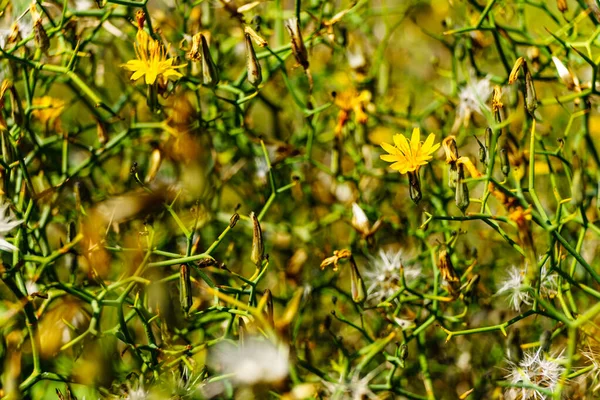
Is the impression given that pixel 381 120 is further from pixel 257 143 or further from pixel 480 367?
pixel 480 367

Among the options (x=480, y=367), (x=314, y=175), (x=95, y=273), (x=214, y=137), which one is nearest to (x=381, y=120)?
(x=314, y=175)

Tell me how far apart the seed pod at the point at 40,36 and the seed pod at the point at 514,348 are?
64 cm

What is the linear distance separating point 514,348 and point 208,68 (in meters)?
0.48

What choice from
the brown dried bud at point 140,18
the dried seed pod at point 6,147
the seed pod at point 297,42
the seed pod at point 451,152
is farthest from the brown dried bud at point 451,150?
the dried seed pod at point 6,147

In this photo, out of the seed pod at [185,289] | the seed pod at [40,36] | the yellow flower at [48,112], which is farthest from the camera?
the yellow flower at [48,112]

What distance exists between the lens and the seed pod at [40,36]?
846mm

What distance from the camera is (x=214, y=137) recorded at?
1.12 metres

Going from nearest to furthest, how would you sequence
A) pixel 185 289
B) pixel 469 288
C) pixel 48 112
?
pixel 185 289
pixel 469 288
pixel 48 112

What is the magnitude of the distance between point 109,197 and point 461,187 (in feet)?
1.49

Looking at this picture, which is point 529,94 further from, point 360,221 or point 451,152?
point 360,221

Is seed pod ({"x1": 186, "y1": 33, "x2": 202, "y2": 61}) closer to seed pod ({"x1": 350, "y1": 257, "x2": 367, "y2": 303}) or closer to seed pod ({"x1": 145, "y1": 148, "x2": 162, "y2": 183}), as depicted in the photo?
seed pod ({"x1": 145, "y1": 148, "x2": 162, "y2": 183})

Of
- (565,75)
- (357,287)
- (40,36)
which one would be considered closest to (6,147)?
(40,36)

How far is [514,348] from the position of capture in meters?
0.87

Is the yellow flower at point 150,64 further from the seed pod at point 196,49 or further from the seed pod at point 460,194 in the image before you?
the seed pod at point 460,194
